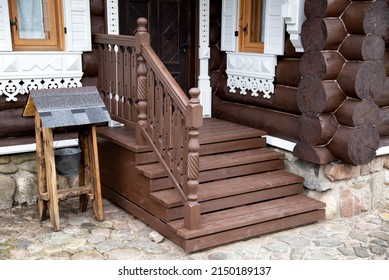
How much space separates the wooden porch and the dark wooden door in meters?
0.72

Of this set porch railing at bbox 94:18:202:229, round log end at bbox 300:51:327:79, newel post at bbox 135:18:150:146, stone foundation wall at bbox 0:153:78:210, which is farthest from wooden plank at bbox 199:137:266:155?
stone foundation wall at bbox 0:153:78:210

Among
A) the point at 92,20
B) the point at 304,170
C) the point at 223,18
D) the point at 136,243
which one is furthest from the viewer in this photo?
the point at 223,18

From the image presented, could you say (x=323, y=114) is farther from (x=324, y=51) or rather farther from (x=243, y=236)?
(x=243, y=236)

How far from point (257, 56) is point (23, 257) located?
307 centimetres

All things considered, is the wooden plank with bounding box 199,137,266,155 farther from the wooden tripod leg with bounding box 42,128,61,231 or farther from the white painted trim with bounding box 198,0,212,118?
the wooden tripod leg with bounding box 42,128,61,231

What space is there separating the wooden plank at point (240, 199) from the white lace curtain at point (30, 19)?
2308 mm

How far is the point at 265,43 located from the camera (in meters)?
5.35

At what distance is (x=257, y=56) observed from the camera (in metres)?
5.48

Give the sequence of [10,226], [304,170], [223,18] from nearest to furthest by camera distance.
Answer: [10,226]
[304,170]
[223,18]

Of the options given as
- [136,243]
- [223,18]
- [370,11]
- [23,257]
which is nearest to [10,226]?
[23,257]

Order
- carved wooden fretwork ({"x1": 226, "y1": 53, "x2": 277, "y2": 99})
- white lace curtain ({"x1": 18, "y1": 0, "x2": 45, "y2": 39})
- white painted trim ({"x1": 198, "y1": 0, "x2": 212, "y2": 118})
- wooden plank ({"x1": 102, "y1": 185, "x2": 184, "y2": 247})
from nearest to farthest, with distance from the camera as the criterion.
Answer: wooden plank ({"x1": 102, "y1": 185, "x2": 184, "y2": 247}) → white lace curtain ({"x1": 18, "y1": 0, "x2": 45, "y2": 39}) → carved wooden fretwork ({"x1": 226, "y1": 53, "x2": 277, "y2": 99}) → white painted trim ({"x1": 198, "y1": 0, "x2": 212, "y2": 118})

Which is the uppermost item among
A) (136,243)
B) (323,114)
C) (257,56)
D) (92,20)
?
(92,20)

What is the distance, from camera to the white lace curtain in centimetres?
503

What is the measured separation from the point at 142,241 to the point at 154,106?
1189 mm
